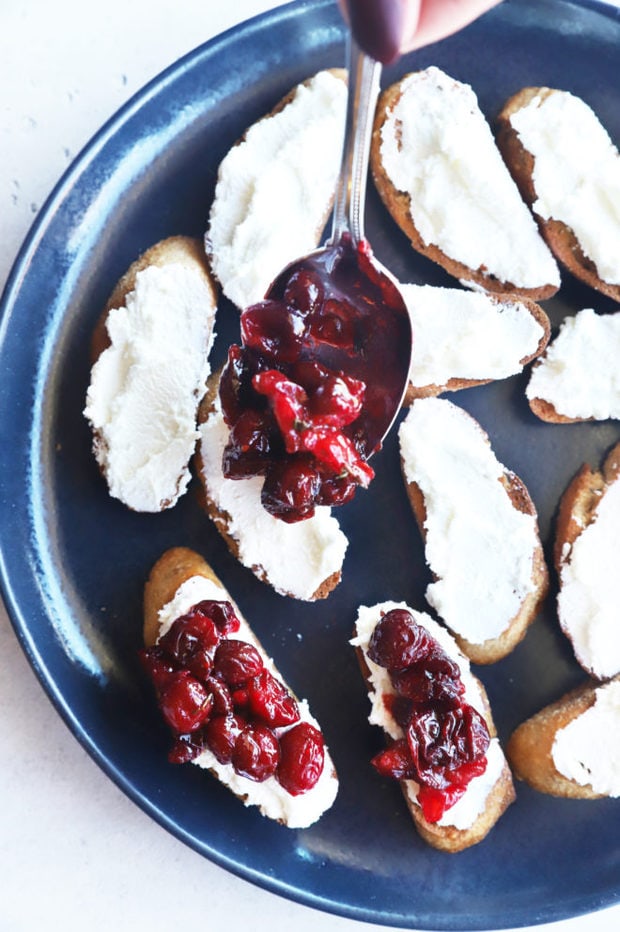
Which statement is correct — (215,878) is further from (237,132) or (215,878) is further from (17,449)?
(237,132)

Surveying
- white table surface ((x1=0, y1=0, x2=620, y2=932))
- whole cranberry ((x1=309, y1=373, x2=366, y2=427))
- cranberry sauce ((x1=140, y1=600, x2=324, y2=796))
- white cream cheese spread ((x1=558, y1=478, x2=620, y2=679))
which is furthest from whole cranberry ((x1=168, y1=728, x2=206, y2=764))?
white cream cheese spread ((x1=558, y1=478, x2=620, y2=679))

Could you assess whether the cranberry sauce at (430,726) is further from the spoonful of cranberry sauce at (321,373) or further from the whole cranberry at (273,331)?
the whole cranberry at (273,331)

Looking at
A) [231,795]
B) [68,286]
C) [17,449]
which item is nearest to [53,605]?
[17,449]

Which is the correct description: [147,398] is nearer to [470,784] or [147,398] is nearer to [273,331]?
[273,331]

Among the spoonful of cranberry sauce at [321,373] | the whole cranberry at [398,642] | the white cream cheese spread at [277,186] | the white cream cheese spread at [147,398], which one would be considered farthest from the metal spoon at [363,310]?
the whole cranberry at [398,642]

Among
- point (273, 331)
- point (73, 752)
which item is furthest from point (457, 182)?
point (73, 752)

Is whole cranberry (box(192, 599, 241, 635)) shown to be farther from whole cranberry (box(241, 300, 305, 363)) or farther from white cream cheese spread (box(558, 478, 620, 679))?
white cream cheese spread (box(558, 478, 620, 679))

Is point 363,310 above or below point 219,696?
above
